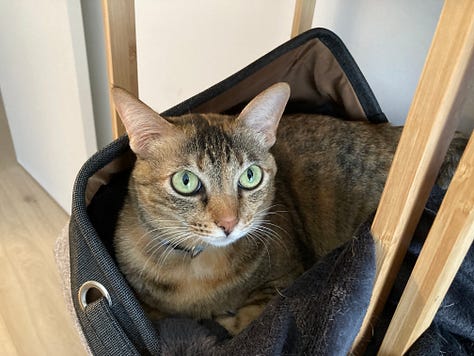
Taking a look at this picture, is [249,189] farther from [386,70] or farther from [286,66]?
[386,70]

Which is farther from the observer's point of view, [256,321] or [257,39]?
[257,39]

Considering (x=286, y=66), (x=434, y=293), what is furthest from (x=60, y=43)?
(x=434, y=293)

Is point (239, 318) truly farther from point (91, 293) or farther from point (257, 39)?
point (257, 39)

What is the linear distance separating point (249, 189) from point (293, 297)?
0.22m

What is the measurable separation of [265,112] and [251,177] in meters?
0.11

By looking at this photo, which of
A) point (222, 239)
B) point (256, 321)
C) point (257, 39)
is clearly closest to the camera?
point (256, 321)

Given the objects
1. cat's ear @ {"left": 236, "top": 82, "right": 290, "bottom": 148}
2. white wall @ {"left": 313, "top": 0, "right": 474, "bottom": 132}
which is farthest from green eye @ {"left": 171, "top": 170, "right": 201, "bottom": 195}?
white wall @ {"left": 313, "top": 0, "right": 474, "bottom": 132}

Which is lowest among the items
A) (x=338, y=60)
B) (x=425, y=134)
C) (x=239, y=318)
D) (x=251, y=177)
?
(x=239, y=318)

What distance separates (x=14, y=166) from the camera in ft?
5.98

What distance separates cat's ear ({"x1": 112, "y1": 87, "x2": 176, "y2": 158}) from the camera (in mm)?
670

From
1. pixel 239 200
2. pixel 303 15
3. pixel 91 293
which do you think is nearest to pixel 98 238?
pixel 91 293

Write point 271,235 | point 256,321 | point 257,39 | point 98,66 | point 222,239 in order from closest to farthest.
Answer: point 256,321
point 222,239
point 271,235
point 257,39
point 98,66

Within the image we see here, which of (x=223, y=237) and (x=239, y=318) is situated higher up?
(x=223, y=237)

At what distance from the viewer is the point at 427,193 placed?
49 cm
